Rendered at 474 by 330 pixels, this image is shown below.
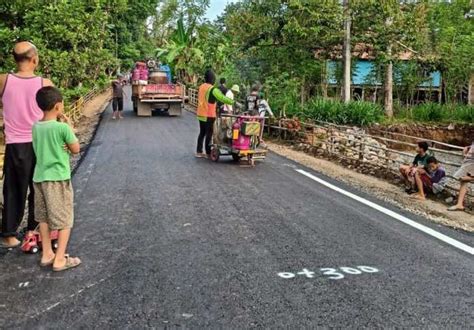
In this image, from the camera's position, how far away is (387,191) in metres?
9.16

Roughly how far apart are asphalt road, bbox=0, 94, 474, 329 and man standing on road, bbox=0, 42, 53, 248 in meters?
0.43

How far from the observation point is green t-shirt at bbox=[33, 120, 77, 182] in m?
4.62

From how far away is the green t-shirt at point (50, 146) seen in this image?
182 inches

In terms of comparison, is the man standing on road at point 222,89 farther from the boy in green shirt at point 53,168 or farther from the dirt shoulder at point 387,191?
the boy in green shirt at point 53,168

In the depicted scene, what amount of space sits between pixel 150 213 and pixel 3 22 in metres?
8.19

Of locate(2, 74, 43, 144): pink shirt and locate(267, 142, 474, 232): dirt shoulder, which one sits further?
locate(267, 142, 474, 232): dirt shoulder

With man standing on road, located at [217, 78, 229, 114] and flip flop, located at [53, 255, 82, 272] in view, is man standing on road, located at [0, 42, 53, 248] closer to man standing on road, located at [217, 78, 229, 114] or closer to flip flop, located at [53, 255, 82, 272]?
flip flop, located at [53, 255, 82, 272]

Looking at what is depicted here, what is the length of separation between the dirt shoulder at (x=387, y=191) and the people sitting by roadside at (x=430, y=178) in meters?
0.28

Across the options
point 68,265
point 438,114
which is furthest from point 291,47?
point 68,265

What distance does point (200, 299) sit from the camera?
4047 mm

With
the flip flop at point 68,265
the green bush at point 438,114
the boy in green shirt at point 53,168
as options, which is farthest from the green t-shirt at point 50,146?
the green bush at point 438,114

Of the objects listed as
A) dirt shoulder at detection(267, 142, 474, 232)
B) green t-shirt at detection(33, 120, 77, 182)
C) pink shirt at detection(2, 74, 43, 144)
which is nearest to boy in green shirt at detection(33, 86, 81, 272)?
green t-shirt at detection(33, 120, 77, 182)

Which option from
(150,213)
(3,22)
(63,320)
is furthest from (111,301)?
(3,22)

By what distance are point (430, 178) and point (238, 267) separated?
17.2 ft
